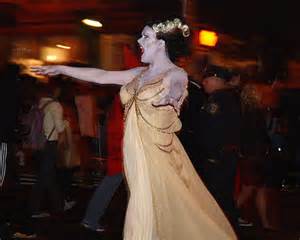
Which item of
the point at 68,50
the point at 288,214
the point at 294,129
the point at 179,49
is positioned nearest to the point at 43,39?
the point at 68,50

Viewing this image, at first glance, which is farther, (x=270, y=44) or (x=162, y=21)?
(x=270, y=44)

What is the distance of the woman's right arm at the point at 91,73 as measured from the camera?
5594 mm

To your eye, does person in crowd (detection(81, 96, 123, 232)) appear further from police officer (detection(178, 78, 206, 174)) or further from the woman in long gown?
the woman in long gown

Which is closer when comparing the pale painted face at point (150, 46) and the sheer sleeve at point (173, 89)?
the sheer sleeve at point (173, 89)

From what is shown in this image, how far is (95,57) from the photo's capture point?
17.9 metres

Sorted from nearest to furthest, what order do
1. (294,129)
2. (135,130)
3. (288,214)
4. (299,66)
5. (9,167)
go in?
(135,130)
(9,167)
(288,214)
(294,129)
(299,66)

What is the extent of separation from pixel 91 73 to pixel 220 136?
7.36ft

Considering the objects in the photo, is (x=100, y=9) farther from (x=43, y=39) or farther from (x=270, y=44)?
(x=270, y=44)

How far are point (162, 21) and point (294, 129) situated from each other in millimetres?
10458

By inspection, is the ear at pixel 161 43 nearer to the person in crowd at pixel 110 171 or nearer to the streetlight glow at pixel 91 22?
the person in crowd at pixel 110 171

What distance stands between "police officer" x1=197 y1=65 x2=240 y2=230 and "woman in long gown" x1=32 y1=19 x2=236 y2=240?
1.82 metres

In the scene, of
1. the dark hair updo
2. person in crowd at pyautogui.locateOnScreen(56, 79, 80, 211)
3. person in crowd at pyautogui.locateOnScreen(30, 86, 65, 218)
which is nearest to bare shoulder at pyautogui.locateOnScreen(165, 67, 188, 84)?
the dark hair updo

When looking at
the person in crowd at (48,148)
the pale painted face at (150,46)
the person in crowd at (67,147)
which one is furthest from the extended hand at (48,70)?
the person in crowd at (67,147)

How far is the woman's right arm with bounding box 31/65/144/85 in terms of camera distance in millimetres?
5594
